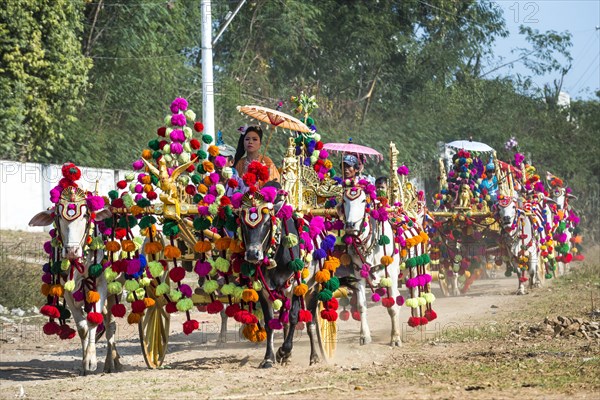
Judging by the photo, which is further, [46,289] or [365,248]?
[365,248]

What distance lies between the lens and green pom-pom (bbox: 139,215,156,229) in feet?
34.7

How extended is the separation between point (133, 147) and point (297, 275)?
20.0 meters

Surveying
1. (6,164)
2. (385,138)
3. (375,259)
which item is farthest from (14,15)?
(385,138)

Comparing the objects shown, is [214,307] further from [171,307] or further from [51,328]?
[51,328]

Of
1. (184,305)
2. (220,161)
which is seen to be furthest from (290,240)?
(184,305)

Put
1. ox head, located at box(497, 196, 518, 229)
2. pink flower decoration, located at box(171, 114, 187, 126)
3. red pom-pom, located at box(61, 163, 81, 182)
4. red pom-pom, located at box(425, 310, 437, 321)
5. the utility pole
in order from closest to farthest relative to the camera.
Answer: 1. red pom-pom, located at box(61, 163, 81, 182)
2. pink flower decoration, located at box(171, 114, 187, 126)
3. red pom-pom, located at box(425, 310, 437, 321)
4. ox head, located at box(497, 196, 518, 229)
5. the utility pole

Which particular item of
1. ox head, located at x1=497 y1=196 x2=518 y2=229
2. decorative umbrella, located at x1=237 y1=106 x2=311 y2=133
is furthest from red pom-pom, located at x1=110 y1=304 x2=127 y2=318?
ox head, located at x1=497 y1=196 x2=518 y2=229

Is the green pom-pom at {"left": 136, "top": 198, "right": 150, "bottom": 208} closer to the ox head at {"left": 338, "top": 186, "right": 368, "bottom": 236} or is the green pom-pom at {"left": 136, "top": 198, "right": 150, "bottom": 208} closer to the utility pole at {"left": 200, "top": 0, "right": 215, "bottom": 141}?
the ox head at {"left": 338, "top": 186, "right": 368, "bottom": 236}

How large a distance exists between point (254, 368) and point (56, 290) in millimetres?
2132

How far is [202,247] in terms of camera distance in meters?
10.3

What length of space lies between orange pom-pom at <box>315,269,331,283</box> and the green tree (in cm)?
1371

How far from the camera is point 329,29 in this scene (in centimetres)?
3759

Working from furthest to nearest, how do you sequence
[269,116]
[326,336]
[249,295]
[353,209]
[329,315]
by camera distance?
1. [353,209]
2. [269,116]
3. [326,336]
4. [329,315]
5. [249,295]

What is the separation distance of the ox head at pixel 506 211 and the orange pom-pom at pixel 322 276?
26.2ft
